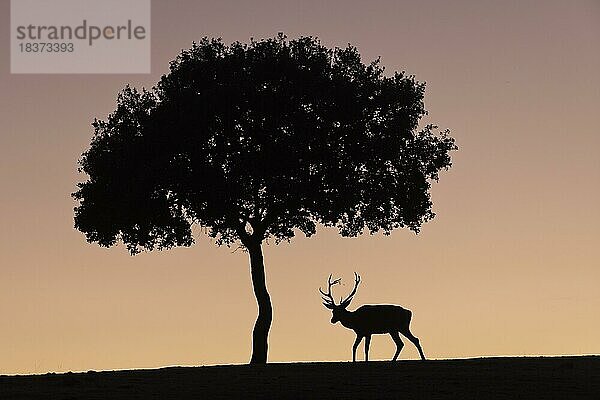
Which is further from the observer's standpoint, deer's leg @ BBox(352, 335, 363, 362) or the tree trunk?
the tree trunk

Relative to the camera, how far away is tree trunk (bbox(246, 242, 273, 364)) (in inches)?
2138

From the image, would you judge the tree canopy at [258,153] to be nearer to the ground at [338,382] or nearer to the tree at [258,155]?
the tree at [258,155]

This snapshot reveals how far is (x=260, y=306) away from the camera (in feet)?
179

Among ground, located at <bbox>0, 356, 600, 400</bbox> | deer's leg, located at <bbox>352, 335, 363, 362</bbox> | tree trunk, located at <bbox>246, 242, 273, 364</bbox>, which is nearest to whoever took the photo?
ground, located at <bbox>0, 356, 600, 400</bbox>

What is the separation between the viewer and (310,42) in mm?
56031

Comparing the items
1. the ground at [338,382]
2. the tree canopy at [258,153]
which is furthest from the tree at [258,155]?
the ground at [338,382]

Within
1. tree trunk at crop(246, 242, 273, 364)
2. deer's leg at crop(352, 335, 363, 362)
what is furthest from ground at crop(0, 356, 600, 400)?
tree trunk at crop(246, 242, 273, 364)

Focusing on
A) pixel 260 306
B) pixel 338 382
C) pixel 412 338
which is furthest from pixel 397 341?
pixel 338 382

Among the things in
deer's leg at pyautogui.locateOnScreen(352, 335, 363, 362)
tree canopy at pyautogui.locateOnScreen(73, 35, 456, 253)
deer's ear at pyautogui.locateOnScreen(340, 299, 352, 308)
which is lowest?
deer's leg at pyautogui.locateOnScreen(352, 335, 363, 362)

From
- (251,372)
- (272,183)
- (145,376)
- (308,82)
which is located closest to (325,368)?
(251,372)

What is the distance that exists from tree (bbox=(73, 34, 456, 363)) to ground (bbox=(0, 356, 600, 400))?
9457mm

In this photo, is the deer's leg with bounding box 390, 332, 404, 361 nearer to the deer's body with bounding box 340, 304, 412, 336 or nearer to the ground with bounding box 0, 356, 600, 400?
the deer's body with bounding box 340, 304, 412, 336

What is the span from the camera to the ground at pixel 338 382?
35.9 m

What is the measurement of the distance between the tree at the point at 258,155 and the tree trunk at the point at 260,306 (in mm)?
54
